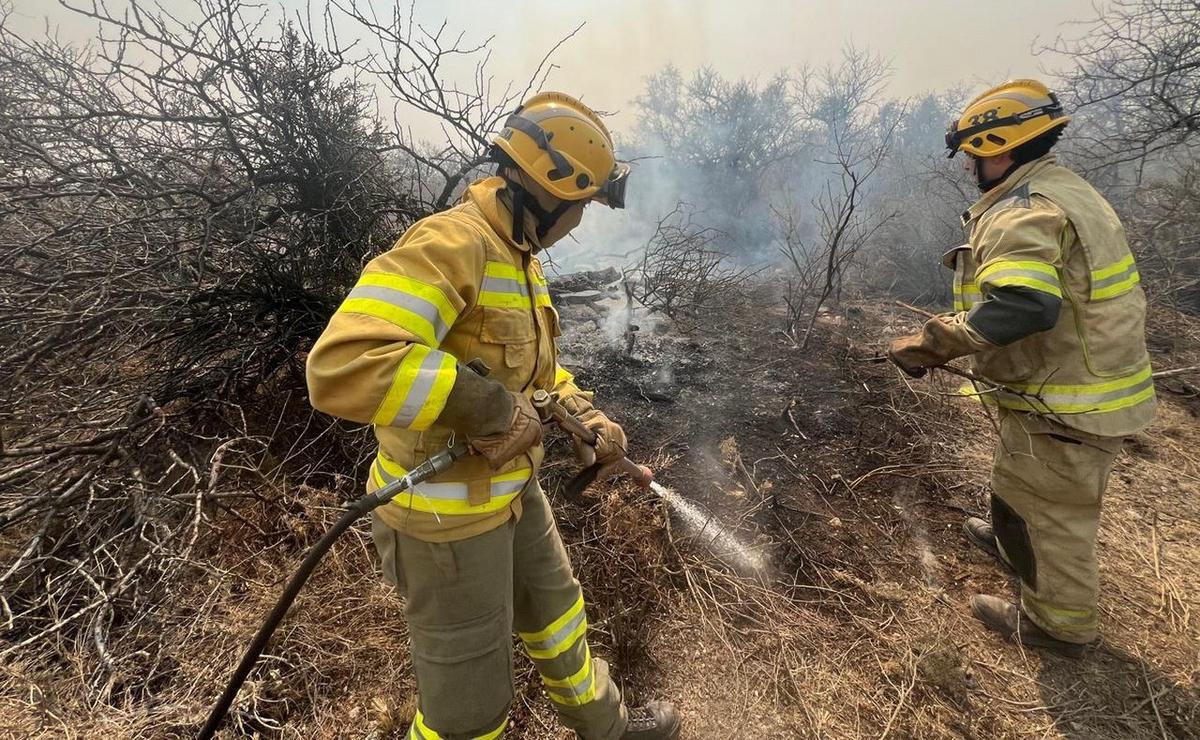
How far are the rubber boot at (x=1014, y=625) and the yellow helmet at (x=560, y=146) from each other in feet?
9.39

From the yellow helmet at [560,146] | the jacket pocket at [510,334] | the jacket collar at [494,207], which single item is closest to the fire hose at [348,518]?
the jacket pocket at [510,334]

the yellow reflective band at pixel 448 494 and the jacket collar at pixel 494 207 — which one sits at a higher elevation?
the jacket collar at pixel 494 207

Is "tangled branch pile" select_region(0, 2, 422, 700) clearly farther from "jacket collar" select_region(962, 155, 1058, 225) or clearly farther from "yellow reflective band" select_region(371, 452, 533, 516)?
"jacket collar" select_region(962, 155, 1058, 225)

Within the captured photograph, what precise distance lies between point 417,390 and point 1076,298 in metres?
2.80

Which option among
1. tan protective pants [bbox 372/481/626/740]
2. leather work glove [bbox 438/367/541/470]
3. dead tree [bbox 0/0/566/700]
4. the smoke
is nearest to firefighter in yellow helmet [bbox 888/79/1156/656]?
leather work glove [bbox 438/367/541/470]

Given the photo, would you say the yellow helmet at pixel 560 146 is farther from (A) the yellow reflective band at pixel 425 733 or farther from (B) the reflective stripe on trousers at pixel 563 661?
(A) the yellow reflective band at pixel 425 733

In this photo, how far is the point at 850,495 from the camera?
11.2 feet

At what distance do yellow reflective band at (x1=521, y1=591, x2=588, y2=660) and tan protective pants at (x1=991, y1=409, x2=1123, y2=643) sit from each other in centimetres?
223

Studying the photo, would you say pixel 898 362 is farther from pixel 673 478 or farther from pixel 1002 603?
pixel 673 478

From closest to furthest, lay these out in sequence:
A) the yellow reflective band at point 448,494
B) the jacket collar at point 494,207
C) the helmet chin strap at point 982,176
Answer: the yellow reflective band at point 448,494 → the jacket collar at point 494,207 → the helmet chin strap at point 982,176

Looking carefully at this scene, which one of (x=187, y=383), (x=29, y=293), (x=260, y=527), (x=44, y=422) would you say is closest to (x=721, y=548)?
(x=260, y=527)

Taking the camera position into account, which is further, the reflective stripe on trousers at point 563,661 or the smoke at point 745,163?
the smoke at point 745,163

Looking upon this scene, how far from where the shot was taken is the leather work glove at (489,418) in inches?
51.1

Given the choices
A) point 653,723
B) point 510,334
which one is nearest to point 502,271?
point 510,334
